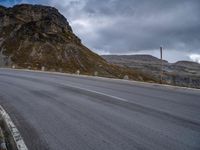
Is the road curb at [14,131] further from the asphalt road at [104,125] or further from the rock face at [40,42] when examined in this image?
the rock face at [40,42]

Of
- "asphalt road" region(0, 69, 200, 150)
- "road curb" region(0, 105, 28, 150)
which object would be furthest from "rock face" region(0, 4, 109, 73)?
"road curb" region(0, 105, 28, 150)

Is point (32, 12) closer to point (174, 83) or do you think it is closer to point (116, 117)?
point (174, 83)

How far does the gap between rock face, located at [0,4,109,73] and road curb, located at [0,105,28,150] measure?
6845cm

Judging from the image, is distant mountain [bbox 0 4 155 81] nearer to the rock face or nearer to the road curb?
the rock face

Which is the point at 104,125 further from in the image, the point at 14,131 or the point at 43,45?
the point at 43,45

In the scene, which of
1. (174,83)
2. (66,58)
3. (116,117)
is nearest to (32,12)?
(66,58)

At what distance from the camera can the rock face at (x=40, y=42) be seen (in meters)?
88.9

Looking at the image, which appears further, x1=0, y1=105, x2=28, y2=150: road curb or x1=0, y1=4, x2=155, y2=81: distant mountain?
x1=0, y1=4, x2=155, y2=81: distant mountain

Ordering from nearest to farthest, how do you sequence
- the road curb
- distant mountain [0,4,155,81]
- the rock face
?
the road curb, distant mountain [0,4,155,81], the rock face

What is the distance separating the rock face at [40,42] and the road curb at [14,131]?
68.5m

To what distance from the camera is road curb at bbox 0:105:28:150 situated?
220 inches

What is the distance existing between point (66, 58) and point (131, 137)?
8897cm

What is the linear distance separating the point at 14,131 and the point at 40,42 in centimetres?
9638

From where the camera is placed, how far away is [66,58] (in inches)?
3706
